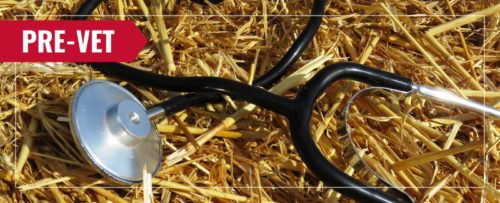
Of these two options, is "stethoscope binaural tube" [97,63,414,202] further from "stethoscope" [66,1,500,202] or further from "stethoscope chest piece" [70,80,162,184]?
"stethoscope chest piece" [70,80,162,184]

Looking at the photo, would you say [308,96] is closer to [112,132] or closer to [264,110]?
[264,110]

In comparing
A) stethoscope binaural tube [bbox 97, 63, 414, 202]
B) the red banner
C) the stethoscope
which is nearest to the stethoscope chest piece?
the stethoscope

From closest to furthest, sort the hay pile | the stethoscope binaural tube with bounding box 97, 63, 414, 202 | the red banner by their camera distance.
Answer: the stethoscope binaural tube with bounding box 97, 63, 414, 202, the hay pile, the red banner

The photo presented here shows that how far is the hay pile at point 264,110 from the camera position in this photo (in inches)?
38.0

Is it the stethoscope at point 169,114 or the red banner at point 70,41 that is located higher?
the red banner at point 70,41

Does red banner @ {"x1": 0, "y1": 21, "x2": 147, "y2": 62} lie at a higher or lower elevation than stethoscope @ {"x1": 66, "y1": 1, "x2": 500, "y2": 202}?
higher

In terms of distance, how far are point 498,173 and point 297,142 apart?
1.62ft

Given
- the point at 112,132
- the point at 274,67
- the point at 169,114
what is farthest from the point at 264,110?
the point at 112,132

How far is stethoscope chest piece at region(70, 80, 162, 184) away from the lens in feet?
2.75

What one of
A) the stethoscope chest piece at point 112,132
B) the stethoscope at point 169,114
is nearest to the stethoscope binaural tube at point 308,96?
the stethoscope at point 169,114

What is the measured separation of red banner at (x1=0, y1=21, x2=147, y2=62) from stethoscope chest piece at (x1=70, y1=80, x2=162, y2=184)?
26 cm

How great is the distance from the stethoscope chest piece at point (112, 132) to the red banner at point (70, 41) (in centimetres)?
26

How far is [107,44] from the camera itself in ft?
3.95

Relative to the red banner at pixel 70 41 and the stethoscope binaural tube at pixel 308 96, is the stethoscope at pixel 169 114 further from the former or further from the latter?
the red banner at pixel 70 41
